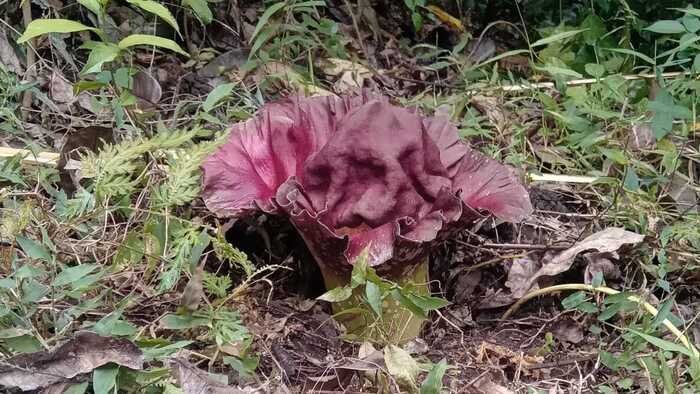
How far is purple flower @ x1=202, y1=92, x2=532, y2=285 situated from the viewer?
5.62ft

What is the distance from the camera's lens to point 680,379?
1.73 meters

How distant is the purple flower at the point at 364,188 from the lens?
171 centimetres

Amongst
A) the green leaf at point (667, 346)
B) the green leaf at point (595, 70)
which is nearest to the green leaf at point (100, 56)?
the green leaf at point (667, 346)

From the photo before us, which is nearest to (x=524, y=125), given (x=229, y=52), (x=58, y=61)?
(x=229, y=52)

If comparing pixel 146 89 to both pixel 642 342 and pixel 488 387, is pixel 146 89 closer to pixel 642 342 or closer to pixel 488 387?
pixel 488 387

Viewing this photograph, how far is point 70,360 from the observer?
4.41ft

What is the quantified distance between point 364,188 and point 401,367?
48cm

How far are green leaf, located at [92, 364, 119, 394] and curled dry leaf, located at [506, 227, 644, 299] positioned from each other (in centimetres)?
109

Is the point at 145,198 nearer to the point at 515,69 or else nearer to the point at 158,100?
the point at 158,100

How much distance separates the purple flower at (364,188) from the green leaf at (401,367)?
228 mm

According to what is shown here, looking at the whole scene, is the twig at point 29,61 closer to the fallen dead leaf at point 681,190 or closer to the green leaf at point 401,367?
the green leaf at point 401,367

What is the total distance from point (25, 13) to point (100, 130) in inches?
25.2

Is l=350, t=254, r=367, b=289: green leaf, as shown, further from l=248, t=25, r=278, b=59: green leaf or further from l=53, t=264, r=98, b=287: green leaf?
l=248, t=25, r=278, b=59: green leaf

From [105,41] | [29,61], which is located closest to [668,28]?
[105,41]
